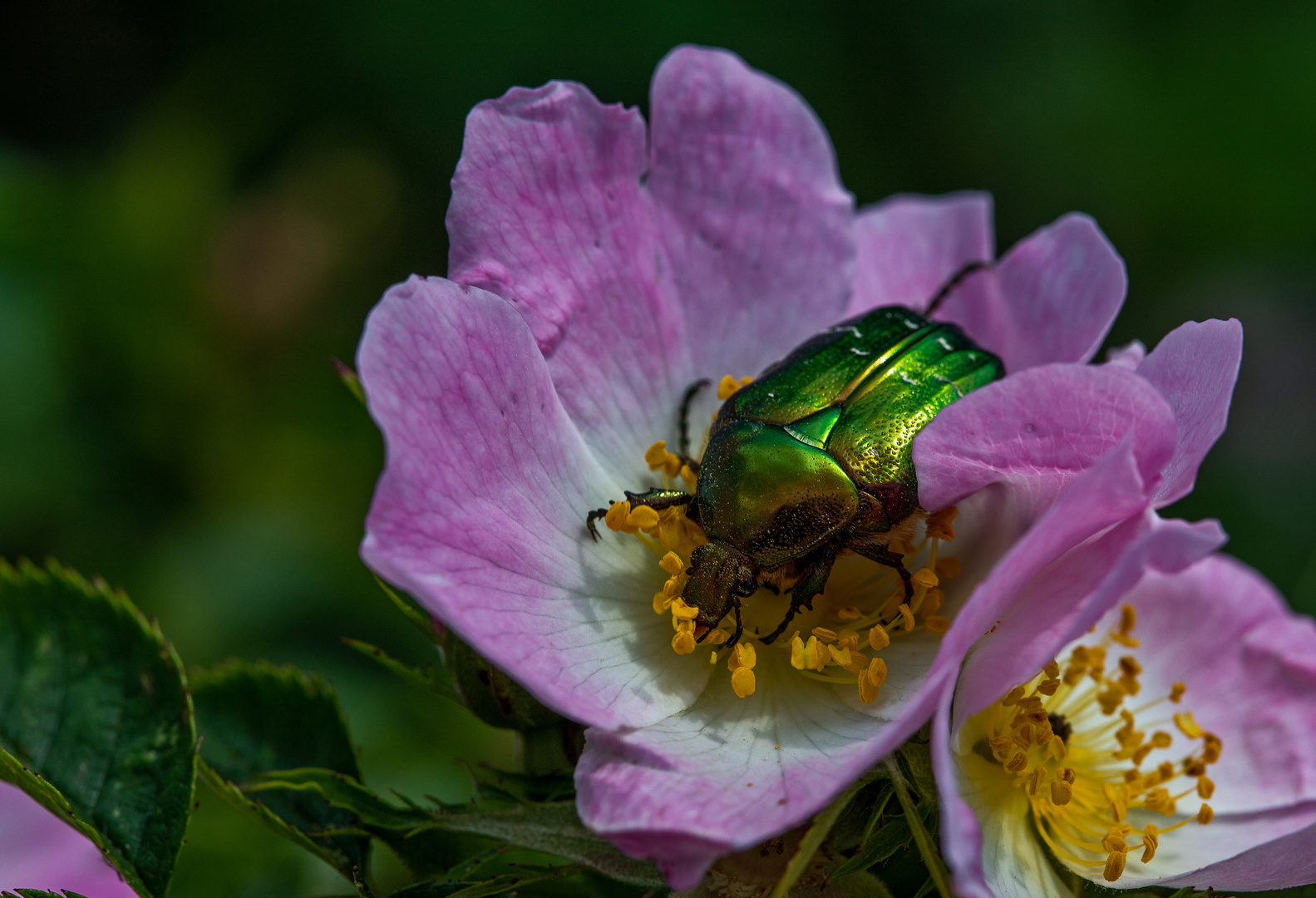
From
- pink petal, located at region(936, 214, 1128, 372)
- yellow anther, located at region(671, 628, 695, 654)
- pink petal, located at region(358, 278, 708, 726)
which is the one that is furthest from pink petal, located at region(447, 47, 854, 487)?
yellow anther, located at region(671, 628, 695, 654)

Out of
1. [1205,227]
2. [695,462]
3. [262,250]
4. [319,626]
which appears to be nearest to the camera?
[695,462]

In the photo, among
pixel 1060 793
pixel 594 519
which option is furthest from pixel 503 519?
pixel 1060 793

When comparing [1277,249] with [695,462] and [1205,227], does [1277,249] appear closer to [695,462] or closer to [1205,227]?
[1205,227]

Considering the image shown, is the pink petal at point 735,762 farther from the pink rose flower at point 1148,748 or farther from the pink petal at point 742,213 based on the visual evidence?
the pink petal at point 742,213

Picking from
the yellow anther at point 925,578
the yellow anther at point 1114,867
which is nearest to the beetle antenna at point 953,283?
the yellow anther at point 925,578

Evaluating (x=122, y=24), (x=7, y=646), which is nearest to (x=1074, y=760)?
(x=7, y=646)

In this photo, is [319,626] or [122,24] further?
[122,24]

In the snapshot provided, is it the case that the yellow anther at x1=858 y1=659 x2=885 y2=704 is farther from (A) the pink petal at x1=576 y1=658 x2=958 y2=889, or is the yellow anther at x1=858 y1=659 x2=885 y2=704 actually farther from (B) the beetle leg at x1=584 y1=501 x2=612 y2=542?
(B) the beetle leg at x1=584 y1=501 x2=612 y2=542

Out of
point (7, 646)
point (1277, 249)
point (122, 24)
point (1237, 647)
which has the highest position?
point (122, 24)
